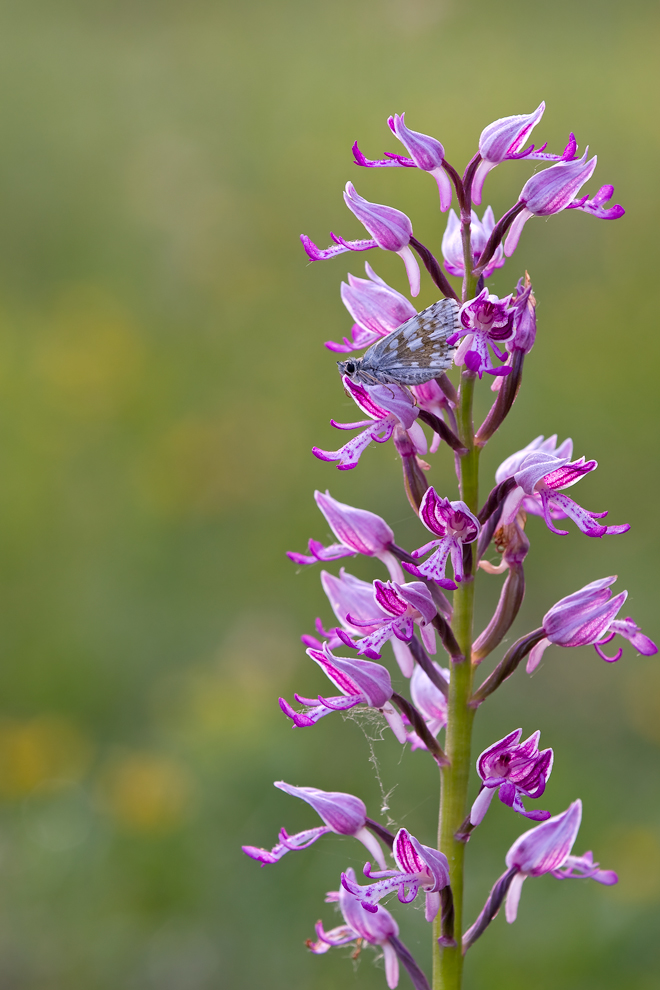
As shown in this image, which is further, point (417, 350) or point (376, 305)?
point (376, 305)

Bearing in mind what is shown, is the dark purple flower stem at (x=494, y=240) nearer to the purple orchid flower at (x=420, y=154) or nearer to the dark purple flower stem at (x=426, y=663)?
the purple orchid flower at (x=420, y=154)

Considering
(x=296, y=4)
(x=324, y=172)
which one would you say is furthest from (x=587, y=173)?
(x=296, y=4)

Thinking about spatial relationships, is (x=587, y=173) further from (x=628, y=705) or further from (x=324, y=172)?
(x=324, y=172)

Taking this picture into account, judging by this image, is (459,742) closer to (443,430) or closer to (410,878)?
(410,878)

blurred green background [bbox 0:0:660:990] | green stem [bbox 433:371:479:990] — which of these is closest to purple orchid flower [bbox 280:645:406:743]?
green stem [bbox 433:371:479:990]

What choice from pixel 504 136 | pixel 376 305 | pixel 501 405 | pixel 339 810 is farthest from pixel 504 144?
pixel 339 810

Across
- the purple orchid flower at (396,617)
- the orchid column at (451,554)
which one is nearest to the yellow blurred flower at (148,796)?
the orchid column at (451,554)

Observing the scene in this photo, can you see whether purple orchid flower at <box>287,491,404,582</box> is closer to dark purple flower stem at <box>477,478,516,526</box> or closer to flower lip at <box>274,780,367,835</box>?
dark purple flower stem at <box>477,478,516,526</box>

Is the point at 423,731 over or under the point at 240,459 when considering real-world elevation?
under

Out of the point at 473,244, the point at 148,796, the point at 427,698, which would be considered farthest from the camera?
the point at 148,796
